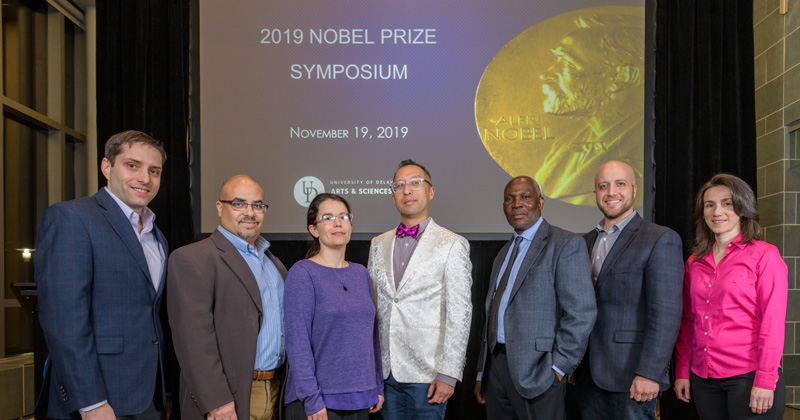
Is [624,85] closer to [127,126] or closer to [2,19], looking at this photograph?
[127,126]

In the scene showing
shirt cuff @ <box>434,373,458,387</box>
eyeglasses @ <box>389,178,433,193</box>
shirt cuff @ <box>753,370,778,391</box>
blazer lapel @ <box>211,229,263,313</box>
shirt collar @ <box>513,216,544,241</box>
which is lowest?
shirt cuff @ <box>434,373,458,387</box>

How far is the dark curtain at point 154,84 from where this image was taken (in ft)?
14.1

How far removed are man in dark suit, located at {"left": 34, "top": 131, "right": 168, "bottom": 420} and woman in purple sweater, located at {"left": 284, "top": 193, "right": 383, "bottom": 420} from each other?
1.78 ft

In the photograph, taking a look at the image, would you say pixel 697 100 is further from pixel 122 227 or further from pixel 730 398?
pixel 122 227

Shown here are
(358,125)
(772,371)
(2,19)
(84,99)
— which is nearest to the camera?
(772,371)

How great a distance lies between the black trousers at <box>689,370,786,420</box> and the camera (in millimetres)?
2402

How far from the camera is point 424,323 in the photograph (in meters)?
2.66

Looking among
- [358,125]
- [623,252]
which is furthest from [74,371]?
[358,125]

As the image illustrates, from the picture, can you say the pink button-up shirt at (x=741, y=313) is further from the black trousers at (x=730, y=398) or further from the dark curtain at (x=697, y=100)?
the dark curtain at (x=697, y=100)

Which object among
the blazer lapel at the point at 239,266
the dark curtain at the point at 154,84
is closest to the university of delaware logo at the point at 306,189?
the dark curtain at the point at 154,84

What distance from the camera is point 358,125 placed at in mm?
4250

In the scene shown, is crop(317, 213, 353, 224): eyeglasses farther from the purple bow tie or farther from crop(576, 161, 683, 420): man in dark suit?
crop(576, 161, 683, 420): man in dark suit

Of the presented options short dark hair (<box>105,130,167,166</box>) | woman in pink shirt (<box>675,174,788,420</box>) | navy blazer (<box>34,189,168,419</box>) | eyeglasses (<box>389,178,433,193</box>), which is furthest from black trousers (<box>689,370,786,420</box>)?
short dark hair (<box>105,130,167,166</box>)

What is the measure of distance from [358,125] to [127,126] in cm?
176
